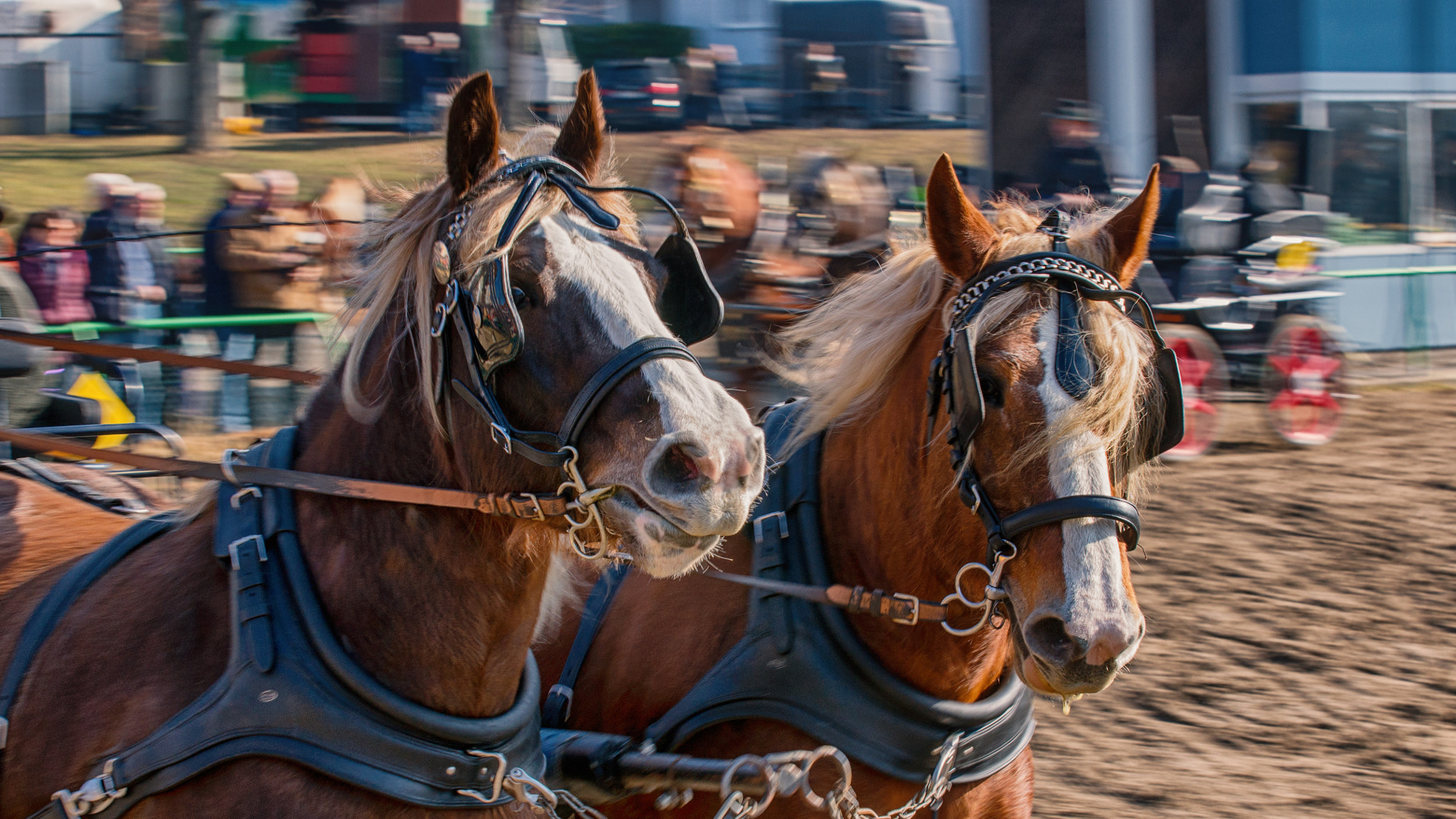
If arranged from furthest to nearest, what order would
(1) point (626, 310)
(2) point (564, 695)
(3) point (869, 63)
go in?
1. (3) point (869, 63)
2. (2) point (564, 695)
3. (1) point (626, 310)

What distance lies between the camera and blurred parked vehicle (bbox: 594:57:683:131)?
576 inches

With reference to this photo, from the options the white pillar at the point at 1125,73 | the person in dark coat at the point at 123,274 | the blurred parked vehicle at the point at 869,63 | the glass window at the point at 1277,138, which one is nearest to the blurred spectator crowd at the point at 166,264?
the person in dark coat at the point at 123,274

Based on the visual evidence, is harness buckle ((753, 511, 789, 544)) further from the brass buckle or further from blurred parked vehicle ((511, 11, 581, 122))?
blurred parked vehicle ((511, 11, 581, 122))

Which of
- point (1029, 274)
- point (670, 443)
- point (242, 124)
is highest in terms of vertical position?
point (242, 124)

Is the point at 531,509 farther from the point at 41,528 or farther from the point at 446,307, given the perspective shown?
the point at 41,528

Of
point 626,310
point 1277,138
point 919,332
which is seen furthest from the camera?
point 1277,138

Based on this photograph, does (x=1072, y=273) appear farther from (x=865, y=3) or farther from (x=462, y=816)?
(x=865, y=3)

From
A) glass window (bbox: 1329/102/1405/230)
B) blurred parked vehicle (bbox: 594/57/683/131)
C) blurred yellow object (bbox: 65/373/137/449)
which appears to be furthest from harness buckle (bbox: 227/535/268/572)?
blurred parked vehicle (bbox: 594/57/683/131)

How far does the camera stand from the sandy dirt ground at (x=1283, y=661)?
3908mm

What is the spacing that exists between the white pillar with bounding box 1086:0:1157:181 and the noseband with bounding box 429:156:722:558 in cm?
1090

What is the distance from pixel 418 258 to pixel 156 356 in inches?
43.8

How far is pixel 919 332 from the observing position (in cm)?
242

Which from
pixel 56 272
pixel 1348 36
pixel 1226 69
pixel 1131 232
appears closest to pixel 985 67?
pixel 1226 69

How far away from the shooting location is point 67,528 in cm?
250
